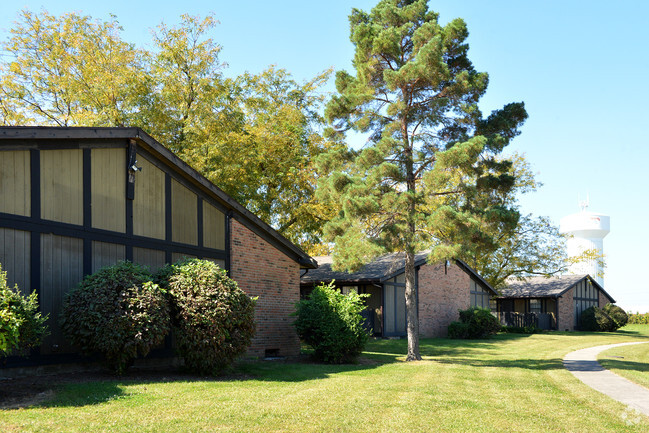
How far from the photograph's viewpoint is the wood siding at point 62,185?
1152cm

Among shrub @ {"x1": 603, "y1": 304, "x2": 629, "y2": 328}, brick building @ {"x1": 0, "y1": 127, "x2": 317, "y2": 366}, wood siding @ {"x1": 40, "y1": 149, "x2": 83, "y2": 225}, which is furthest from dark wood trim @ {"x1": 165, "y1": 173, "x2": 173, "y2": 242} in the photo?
shrub @ {"x1": 603, "y1": 304, "x2": 629, "y2": 328}

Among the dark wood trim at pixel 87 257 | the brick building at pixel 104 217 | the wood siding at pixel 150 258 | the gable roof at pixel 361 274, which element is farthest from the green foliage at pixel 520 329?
the dark wood trim at pixel 87 257

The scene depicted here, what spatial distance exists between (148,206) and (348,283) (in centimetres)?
1568

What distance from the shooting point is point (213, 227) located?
Answer: 639 inches

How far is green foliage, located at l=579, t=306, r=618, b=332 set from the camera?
4275 cm

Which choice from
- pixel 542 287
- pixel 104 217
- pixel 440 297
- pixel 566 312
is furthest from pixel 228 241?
pixel 566 312

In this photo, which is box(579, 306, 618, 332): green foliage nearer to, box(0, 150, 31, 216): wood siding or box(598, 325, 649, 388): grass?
box(598, 325, 649, 388): grass

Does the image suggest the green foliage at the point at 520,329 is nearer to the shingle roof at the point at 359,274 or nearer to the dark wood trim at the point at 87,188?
the shingle roof at the point at 359,274

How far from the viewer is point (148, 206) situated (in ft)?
46.0

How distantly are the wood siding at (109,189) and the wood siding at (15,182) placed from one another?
157cm

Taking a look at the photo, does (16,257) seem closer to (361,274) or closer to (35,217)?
(35,217)

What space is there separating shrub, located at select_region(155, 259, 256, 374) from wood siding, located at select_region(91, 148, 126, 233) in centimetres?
165

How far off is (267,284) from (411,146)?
6.14 m

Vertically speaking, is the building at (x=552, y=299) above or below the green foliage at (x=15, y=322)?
below
